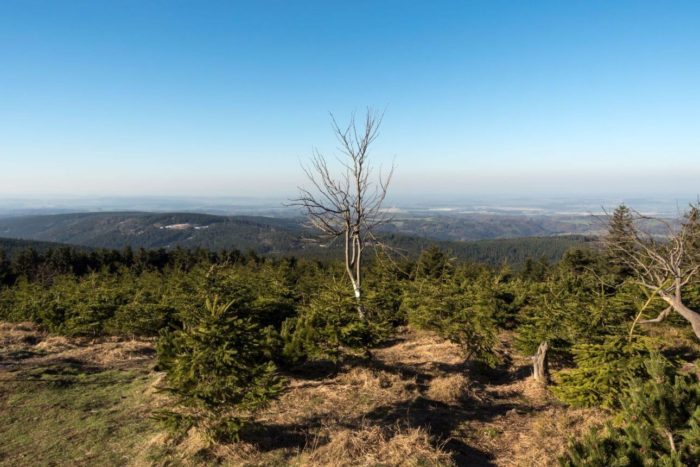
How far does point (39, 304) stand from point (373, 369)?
18.2 meters

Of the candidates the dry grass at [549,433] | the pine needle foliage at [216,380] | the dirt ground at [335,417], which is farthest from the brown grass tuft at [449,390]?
the pine needle foliage at [216,380]

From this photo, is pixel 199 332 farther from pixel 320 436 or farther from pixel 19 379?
pixel 19 379

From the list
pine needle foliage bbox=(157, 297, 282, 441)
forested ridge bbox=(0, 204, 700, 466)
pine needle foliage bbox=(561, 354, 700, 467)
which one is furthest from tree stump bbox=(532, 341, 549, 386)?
pine needle foliage bbox=(157, 297, 282, 441)

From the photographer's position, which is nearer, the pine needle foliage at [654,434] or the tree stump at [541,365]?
the pine needle foliage at [654,434]

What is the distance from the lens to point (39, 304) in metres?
18.5

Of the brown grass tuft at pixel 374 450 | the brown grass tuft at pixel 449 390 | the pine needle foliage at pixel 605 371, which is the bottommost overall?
the brown grass tuft at pixel 449 390

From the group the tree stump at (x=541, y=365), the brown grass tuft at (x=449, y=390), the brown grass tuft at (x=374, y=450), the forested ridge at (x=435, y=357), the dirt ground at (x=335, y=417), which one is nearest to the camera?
the forested ridge at (x=435, y=357)

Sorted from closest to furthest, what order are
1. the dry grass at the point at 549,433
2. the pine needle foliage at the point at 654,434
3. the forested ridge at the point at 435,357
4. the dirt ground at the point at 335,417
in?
the pine needle foliage at the point at 654,434
the forested ridge at the point at 435,357
the dirt ground at the point at 335,417
the dry grass at the point at 549,433

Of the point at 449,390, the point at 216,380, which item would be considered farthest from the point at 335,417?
the point at 449,390

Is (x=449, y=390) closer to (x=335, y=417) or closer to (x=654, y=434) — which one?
(x=335, y=417)

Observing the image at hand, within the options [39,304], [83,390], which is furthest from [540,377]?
[39,304]

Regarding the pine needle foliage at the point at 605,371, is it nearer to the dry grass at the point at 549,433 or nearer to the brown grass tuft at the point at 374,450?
the dry grass at the point at 549,433

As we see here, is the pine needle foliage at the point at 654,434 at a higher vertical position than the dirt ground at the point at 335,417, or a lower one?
higher

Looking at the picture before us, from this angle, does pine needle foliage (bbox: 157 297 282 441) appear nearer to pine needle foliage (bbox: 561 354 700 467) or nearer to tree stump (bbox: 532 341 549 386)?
pine needle foliage (bbox: 561 354 700 467)
